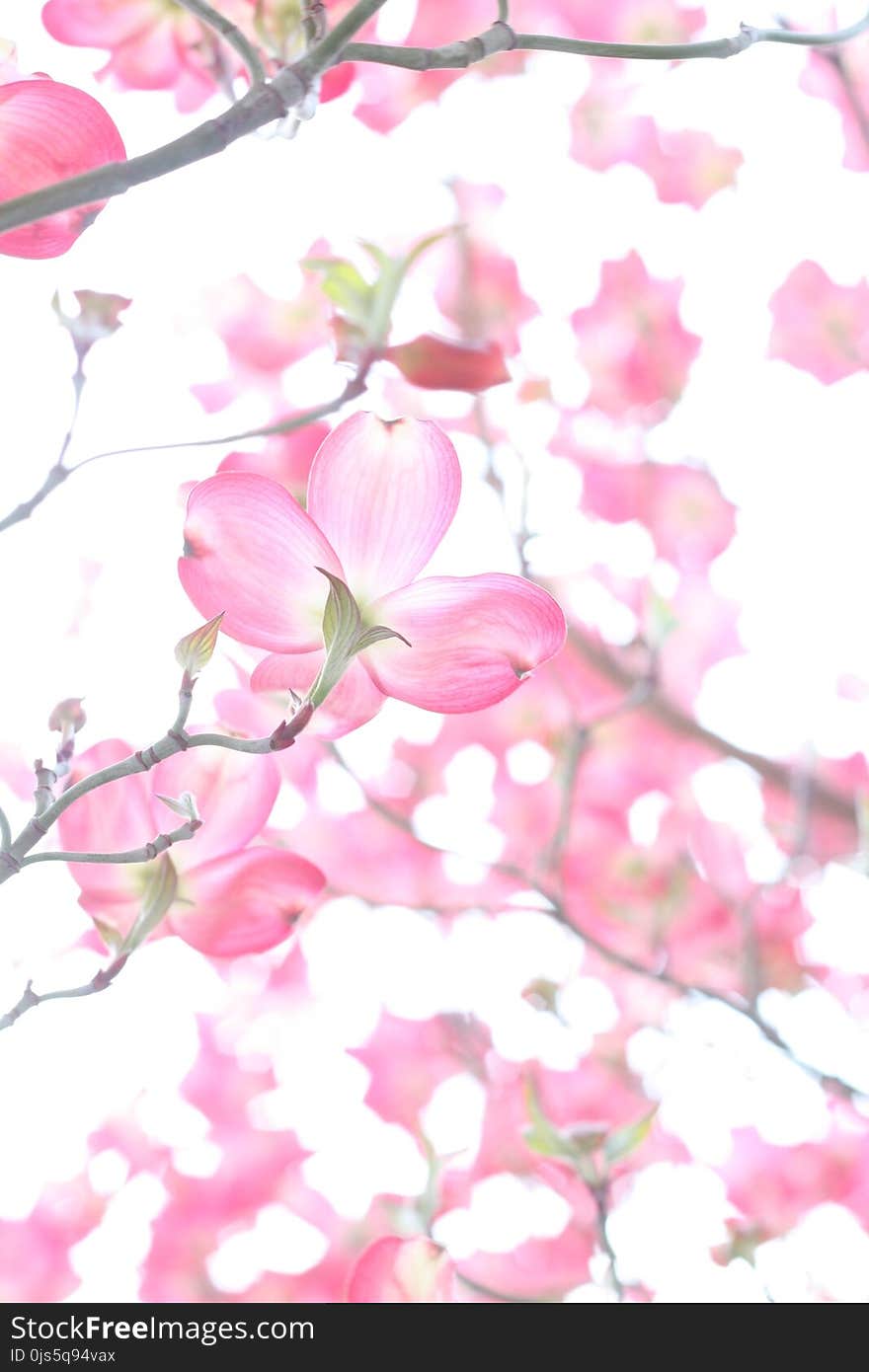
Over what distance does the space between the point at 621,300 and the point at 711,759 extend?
0.65 m

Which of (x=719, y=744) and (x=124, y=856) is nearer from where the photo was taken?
(x=124, y=856)

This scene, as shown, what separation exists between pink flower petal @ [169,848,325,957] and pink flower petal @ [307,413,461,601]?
14 cm

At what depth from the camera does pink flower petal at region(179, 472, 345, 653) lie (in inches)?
15.0

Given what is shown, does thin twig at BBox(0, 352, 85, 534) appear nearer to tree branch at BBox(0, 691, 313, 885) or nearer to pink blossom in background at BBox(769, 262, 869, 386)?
tree branch at BBox(0, 691, 313, 885)

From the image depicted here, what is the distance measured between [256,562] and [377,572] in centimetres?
4

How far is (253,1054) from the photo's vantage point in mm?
1860

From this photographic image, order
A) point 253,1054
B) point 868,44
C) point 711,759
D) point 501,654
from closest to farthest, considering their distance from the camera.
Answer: point 501,654 < point 868,44 < point 711,759 < point 253,1054

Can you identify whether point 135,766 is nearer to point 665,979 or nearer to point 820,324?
point 665,979

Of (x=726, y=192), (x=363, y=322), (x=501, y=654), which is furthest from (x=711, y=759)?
(x=501, y=654)

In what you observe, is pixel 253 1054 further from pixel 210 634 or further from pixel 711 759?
pixel 210 634

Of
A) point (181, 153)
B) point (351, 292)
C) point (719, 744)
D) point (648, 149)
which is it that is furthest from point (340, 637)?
point (648, 149)

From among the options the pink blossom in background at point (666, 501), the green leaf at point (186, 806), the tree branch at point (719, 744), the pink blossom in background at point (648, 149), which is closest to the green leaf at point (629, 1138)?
the green leaf at point (186, 806)

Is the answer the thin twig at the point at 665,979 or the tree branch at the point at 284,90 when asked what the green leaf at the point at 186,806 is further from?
the thin twig at the point at 665,979

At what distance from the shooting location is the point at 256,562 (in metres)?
0.39
